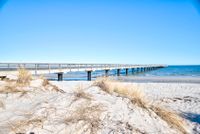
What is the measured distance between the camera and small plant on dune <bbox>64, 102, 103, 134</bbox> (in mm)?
4726

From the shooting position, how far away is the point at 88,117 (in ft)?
16.6

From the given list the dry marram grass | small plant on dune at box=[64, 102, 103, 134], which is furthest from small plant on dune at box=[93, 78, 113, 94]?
small plant on dune at box=[64, 102, 103, 134]

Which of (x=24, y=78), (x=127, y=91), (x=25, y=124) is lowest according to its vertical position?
(x=25, y=124)

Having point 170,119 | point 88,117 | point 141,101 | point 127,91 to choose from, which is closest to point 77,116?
point 88,117

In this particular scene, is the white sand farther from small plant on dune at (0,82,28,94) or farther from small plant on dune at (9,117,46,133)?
small plant on dune at (0,82,28,94)

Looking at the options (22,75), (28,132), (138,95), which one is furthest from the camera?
(22,75)

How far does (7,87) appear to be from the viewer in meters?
7.18

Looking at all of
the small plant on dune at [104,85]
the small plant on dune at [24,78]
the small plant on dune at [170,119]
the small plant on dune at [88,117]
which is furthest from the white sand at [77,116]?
the small plant on dune at [24,78]

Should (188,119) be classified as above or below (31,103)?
below

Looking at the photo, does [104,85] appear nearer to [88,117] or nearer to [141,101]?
[141,101]

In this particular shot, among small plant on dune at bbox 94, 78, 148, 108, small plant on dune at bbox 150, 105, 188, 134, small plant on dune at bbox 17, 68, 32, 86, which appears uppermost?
small plant on dune at bbox 17, 68, 32, 86

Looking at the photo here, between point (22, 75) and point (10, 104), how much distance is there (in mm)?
2551

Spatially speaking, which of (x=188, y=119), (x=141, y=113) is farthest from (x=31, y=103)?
(x=188, y=119)

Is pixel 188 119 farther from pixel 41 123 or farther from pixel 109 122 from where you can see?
pixel 41 123
